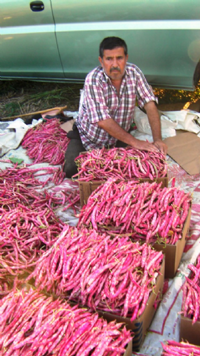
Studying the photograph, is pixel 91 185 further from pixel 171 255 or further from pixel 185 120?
Answer: pixel 185 120

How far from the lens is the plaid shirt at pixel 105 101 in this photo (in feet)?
12.2

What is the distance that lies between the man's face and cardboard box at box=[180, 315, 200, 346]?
9.15ft

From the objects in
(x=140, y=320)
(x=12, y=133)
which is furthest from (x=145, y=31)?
(x=140, y=320)

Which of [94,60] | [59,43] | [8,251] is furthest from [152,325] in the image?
[59,43]

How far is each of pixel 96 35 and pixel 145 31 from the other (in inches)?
30.9

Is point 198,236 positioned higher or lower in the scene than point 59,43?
lower

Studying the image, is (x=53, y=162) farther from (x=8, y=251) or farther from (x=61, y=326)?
(x=61, y=326)

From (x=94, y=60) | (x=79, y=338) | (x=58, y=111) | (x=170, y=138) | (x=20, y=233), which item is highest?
(x=94, y=60)

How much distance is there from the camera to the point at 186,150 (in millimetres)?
4312

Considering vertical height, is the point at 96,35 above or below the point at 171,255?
above

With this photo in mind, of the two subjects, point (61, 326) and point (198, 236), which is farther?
point (198, 236)

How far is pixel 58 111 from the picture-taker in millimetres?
5637

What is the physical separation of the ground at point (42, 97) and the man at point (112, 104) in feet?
6.35

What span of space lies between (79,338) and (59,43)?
4.84 meters
